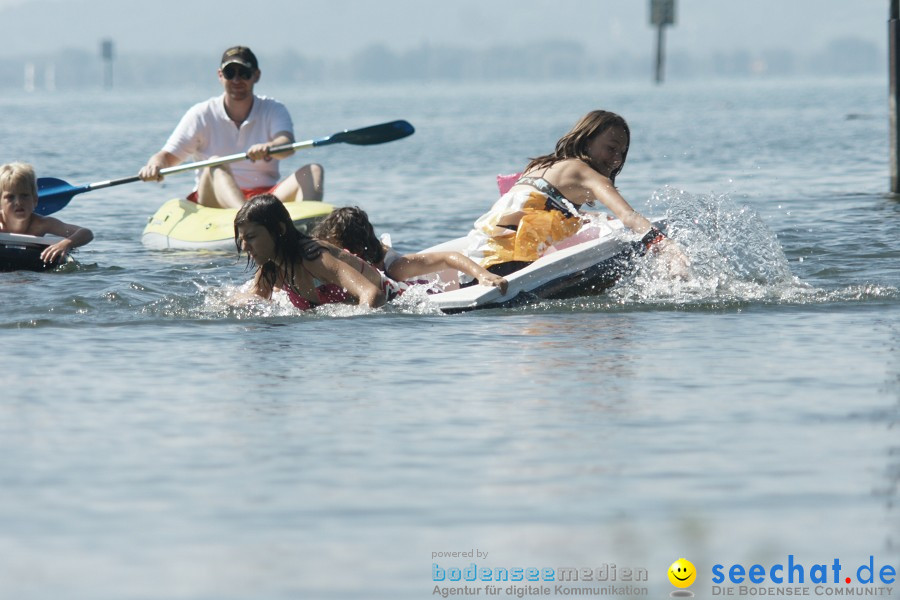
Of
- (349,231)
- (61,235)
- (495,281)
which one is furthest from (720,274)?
(61,235)

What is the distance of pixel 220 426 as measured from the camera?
18.3ft

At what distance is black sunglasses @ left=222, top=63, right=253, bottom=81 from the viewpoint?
11430 millimetres

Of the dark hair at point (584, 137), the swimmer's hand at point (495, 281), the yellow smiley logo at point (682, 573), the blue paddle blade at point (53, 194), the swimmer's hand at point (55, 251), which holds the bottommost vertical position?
the yellow smiley logo at point (682, 573)

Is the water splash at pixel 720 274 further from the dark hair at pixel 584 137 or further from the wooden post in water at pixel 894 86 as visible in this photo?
the wooden post in water at pixel 894 86

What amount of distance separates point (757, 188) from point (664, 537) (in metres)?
13.2

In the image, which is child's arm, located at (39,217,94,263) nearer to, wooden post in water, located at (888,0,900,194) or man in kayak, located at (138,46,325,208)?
man in kayak, located at (138,46,325,208)

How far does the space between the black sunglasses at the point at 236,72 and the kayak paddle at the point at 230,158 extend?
54 centimetres

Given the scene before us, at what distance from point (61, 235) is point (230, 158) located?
141 cm

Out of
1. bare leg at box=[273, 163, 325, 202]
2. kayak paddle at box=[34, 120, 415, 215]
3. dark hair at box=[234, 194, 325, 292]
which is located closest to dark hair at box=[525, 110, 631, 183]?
dark hair at box=[234, 194, 325, 292]

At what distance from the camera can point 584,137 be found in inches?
337

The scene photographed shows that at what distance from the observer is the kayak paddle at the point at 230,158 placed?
11.2 m

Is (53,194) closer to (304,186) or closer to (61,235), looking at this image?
(61,235)

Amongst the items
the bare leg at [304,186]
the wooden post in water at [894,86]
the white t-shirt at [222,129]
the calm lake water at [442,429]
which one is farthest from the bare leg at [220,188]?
the wooden post in water at [894,86]

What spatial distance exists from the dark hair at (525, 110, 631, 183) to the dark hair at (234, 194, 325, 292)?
1.42 meters
